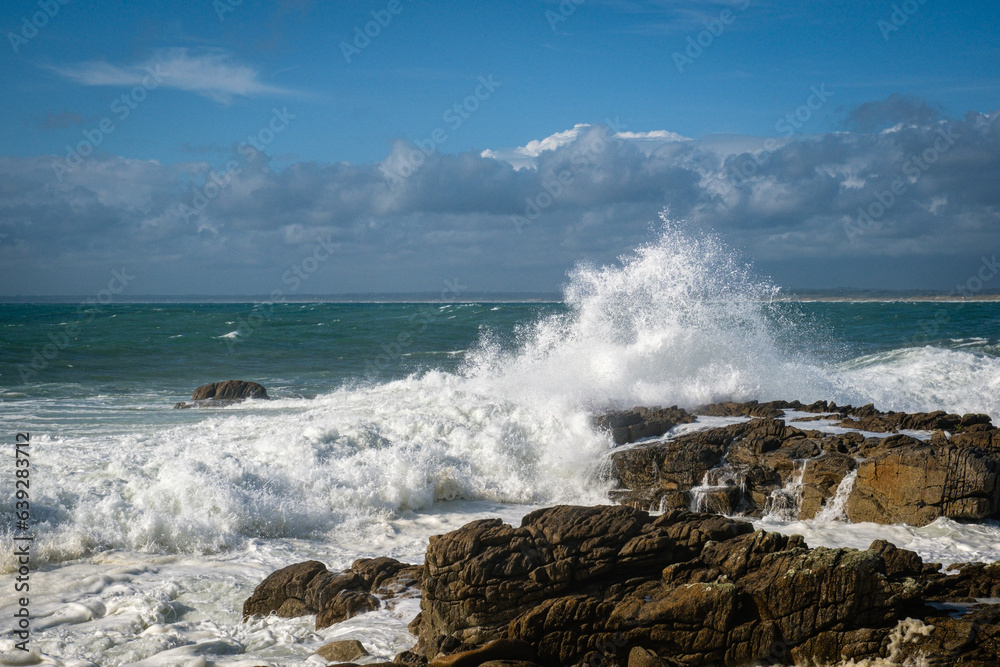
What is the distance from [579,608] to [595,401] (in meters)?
9.09

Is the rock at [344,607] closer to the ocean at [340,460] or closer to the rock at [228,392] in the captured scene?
the ocean at [340,460]

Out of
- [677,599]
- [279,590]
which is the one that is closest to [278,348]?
[279,590]

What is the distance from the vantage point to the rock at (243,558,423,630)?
6.75 metres

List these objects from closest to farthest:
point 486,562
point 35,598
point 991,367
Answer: point 486,562 → point 35,598 → point 991,367

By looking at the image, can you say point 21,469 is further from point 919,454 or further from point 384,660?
point 919,454

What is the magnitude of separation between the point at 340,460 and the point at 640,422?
499 centimetres

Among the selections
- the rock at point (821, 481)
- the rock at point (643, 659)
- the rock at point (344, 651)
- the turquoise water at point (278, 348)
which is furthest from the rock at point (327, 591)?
the turquoise water at point (278, 348)

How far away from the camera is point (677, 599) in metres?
5.73

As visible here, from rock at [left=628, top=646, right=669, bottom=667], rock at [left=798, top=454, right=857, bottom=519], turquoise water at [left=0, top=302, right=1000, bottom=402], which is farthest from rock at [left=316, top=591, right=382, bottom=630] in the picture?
turquoise water at [left=0, top=302, right=1000, bottom=402]

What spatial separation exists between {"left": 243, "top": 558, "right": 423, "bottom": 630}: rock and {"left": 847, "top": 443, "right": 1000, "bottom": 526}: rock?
5673mm

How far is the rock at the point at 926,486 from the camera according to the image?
8.77 m

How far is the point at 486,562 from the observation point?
244 inches

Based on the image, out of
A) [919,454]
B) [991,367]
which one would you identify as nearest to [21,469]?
[919,454]

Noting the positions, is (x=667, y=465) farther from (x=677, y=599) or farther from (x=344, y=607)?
(x=344, y=607)
